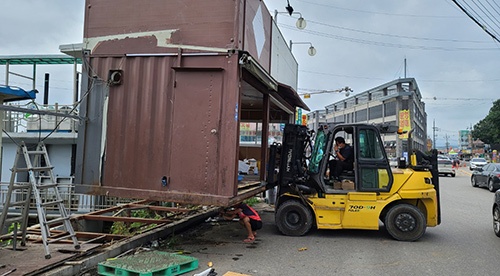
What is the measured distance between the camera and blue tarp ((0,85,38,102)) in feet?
16.1

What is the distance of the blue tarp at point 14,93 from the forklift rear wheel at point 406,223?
680 centimetres

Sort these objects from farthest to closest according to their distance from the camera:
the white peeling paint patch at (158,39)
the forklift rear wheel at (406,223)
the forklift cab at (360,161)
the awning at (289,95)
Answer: the awning at (289,95) → the forklift cab at (360,161) → the forklift rear wheel at (406,223) → the white peeling paint patch at (158,39)

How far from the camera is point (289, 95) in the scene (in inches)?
378

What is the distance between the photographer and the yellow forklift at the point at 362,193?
7.42 meters

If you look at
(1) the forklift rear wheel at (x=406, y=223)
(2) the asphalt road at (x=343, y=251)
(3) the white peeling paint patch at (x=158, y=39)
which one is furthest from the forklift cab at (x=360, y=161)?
(3) the white peeling paint patch at (x=158, y=39)

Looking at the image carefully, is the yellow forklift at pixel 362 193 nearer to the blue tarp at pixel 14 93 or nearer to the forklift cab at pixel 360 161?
the forklift cab at pixel 360 161

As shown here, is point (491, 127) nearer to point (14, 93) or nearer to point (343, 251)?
point (343, 251)

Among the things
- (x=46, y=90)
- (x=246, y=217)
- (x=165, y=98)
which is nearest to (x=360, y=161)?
(x=246, y=217)

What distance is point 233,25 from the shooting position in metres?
5.79

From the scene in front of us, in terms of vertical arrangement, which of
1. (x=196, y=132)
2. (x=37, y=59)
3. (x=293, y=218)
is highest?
(x=37, y=59)

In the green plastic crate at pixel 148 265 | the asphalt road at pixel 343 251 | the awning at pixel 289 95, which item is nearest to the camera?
the green plastic crate at pixel 148 265

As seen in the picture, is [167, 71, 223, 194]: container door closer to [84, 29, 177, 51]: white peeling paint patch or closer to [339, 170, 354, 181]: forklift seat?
[84, 29, 177, 51]: white peeling paint patch

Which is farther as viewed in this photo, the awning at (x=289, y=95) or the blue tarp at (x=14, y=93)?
the awning at (x=289, y=95)

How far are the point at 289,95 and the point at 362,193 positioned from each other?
11.0ft
